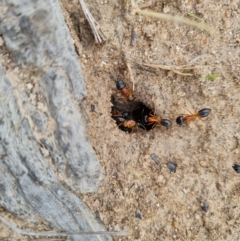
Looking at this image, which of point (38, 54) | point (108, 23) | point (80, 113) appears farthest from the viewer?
point (108, 23)

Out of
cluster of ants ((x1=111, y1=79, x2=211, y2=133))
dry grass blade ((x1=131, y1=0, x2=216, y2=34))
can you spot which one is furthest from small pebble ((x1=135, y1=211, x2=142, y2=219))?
dry grass blade ((x1=131, y1=0, x2=216, y2=34))

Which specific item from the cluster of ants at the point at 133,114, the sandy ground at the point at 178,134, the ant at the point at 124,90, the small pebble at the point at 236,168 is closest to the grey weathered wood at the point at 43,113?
the sandy ground at the point at 178,134

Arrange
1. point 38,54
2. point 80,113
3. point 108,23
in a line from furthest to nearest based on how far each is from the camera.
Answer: point 108,23 < point 80,113 < point 38,54

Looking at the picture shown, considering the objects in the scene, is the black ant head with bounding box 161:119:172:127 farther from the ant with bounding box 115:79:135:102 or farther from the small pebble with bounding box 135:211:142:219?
the small pebble with bounding box 135:211:142:219

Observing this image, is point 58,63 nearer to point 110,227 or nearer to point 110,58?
point 110,58

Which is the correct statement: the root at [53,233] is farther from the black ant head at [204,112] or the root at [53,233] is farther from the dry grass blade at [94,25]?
the dry grass blade at [94,25]

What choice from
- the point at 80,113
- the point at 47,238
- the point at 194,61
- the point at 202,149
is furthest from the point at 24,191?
the point at 194,61

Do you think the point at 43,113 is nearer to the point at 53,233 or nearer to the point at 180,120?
the point at 53,233
